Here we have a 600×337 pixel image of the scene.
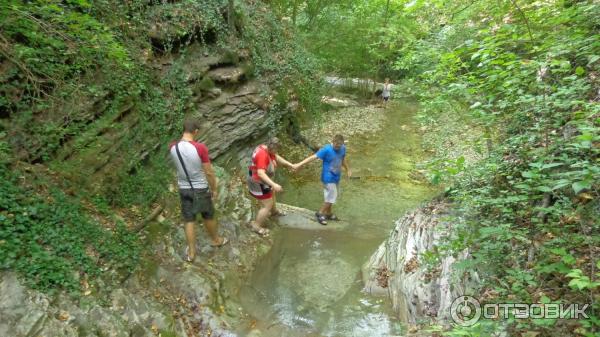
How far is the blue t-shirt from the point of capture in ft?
23.7

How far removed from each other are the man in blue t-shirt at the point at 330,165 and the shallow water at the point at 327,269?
62cm

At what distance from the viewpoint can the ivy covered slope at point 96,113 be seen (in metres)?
3.92

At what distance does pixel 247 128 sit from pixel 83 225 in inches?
181

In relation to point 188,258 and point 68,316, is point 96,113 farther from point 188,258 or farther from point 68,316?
point 68,316

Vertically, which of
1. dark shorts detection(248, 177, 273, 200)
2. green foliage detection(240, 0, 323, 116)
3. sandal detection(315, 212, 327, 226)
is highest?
green foliage detection(240, 0, 323, 116)

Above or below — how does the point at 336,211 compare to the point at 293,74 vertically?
below

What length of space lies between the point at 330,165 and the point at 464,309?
4.43 metres

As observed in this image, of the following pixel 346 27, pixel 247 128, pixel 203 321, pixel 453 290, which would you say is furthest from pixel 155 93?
pixel 346 27

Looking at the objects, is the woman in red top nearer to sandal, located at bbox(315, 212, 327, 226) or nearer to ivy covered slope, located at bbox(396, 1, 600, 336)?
sandal, located at bbox(315, 212, 327, 226)

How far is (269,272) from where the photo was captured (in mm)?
5910

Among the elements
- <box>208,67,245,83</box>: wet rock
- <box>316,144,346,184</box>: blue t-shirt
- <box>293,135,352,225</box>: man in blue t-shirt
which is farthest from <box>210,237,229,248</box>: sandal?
<box>208,67,245,83</box>: wet rock

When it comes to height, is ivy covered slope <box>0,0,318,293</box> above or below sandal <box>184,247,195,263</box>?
above

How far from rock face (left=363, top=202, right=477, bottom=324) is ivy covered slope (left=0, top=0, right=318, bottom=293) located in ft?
11.3

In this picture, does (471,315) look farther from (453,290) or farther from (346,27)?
(346,27)
